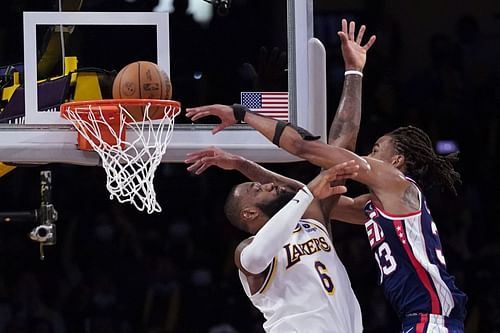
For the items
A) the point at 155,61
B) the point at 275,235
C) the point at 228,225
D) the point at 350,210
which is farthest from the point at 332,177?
the point at 228,225

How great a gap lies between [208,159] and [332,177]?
714mm

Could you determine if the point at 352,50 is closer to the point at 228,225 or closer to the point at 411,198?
the point at 411,198

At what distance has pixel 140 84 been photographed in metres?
4.37

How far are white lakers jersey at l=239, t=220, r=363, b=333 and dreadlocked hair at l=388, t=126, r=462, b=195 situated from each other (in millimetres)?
533

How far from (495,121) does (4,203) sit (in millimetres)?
3714

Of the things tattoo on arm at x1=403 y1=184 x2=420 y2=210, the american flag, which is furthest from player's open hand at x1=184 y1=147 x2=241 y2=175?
tattoo on arm at x1=403 y1=184 x2=420 y2=210

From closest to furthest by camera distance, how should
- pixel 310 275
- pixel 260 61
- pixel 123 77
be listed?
pixel 310 275 < pixel 123 77 < pixel 260 61

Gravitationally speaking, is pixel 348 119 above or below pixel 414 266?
above

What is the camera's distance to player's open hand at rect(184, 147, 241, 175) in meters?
4.41

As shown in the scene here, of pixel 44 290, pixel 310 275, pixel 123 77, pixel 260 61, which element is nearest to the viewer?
pixel 310 275

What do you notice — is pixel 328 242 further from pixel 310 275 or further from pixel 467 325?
pixel 467 325

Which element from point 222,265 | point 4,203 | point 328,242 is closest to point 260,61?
point 328,242

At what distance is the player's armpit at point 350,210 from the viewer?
177 inches

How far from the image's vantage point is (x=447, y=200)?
24.0 ft
